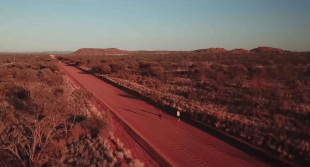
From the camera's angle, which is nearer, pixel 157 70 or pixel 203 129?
pixel 203 129

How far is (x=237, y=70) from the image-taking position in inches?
1156

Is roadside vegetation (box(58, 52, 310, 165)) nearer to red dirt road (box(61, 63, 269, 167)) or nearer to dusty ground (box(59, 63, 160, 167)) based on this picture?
red dirt road (box(61, 63, 269, 167))

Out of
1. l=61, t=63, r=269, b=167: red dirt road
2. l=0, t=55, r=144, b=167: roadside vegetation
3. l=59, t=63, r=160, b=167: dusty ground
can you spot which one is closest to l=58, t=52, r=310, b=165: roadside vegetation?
l=61, t=63, r=269, b=167: red dirt road

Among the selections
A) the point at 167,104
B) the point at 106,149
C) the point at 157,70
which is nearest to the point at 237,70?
the point at 157,70

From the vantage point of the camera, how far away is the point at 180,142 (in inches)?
410

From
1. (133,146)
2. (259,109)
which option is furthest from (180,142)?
(259,109)

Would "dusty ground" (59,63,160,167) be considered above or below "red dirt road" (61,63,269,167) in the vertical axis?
below

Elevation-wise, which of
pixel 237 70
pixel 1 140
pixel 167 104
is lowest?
pixel 1 140

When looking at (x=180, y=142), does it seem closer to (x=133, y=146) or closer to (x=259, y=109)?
(x=133, y=146)

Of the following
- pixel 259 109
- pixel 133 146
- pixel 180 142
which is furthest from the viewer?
pixel 259 109

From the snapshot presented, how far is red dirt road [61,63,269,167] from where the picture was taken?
8.60 metres

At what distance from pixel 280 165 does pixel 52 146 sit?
31.2 ft

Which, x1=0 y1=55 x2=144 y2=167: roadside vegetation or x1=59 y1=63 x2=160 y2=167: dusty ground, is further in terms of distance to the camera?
x1=59 y1=63 x2=160 y2=167: dusty ground

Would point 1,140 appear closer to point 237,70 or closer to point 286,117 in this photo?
point 286,117
